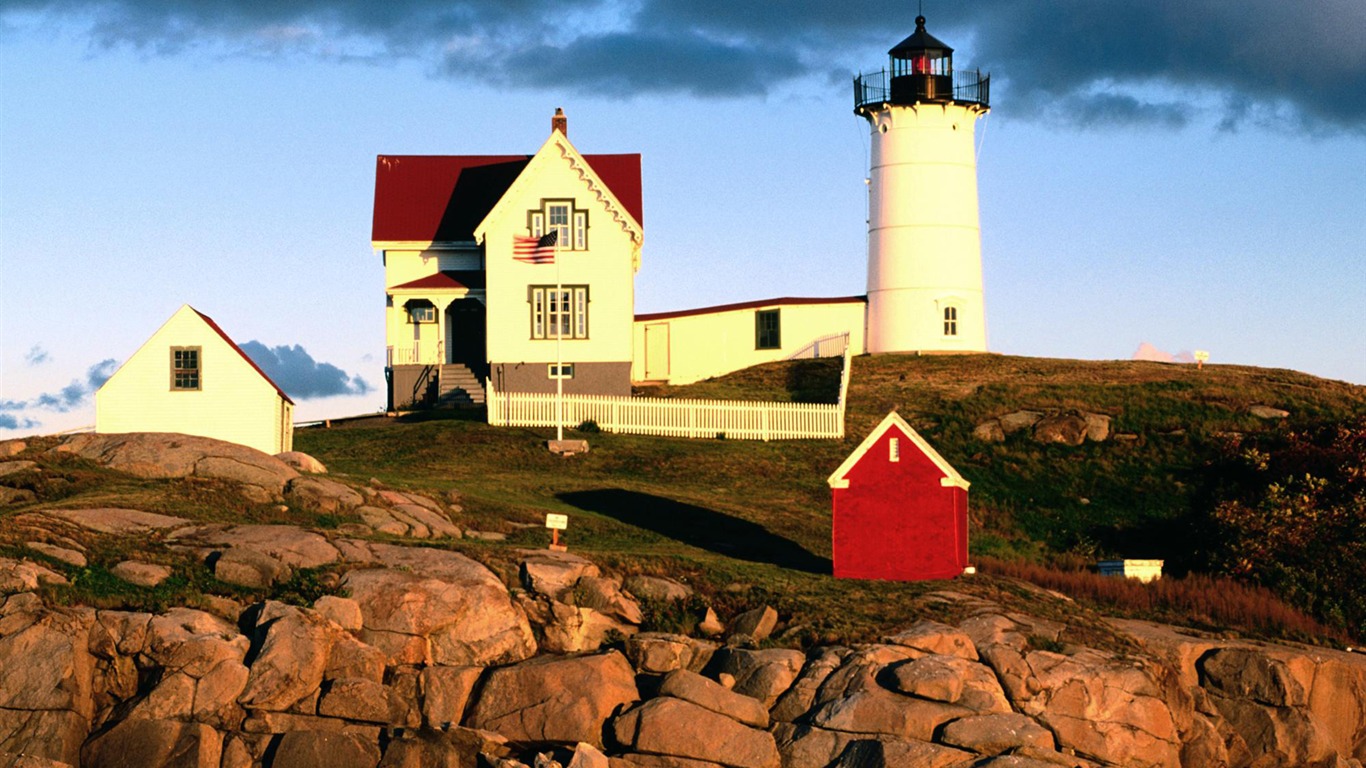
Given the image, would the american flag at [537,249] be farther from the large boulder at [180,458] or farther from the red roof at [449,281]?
the large boulder at [180,458]

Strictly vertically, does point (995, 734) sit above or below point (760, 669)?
below

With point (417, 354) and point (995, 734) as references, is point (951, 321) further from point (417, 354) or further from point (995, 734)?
point (995, 734)

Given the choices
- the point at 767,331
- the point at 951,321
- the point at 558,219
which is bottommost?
the point at 767,331

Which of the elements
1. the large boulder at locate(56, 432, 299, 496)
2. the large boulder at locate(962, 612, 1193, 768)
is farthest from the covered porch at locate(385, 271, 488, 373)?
the large boulder at locate(962, 612, 1193, 768)

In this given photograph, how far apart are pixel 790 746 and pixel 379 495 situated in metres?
11.5

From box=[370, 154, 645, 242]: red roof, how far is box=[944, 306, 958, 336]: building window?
11624mm

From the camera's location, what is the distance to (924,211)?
181 feet

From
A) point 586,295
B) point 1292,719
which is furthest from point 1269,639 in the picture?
point 586,295

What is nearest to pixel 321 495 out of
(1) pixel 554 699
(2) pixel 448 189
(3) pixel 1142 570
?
(1) pixel 554 699

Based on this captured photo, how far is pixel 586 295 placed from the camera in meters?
48.7

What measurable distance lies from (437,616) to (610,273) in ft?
87.6

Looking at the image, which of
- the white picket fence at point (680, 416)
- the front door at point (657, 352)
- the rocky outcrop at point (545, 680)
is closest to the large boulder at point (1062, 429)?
the white picket fence at point (680, 416)

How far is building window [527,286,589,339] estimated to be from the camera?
48.7m

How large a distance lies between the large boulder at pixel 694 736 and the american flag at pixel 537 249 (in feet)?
91.0
